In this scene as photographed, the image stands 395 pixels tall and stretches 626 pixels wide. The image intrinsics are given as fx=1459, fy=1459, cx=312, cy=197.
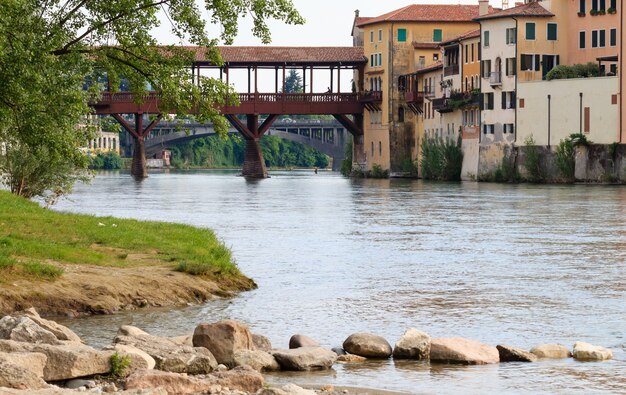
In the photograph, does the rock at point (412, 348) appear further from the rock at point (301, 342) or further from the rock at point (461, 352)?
the rock at point (301, 342)

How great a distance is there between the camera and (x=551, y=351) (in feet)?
51.9

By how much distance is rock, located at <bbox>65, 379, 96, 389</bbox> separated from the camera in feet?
40.2

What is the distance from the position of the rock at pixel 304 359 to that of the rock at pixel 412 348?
95cm

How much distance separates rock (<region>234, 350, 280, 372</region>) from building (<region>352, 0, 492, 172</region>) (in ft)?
289

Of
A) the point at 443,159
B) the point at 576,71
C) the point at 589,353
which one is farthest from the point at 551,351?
the point at 443,159

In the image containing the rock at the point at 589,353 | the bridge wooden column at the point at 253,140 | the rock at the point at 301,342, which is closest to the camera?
the rock at the point at 589,353

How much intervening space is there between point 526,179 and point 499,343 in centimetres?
6597

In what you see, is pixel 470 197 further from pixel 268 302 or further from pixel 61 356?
pixel 61 356

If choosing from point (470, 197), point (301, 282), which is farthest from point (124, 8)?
point (470, 197)

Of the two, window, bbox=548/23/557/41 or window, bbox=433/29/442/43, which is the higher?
window, bbox=433/29/442/43

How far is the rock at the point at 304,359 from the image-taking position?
48.3 feet

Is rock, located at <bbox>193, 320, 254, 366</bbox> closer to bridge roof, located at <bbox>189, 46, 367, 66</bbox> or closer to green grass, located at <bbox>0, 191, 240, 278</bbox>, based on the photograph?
green grass, located at <bbox>0, 191, 240, 278</bbox>

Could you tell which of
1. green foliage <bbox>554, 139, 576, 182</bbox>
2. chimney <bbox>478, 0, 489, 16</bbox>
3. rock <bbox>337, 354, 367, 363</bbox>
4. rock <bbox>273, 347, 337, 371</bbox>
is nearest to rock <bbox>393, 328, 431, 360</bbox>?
rock <bbox>337, 354, 367, 363</bbox>

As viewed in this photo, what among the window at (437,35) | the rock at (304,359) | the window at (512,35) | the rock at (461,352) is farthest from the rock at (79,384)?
the window at (437,35)
